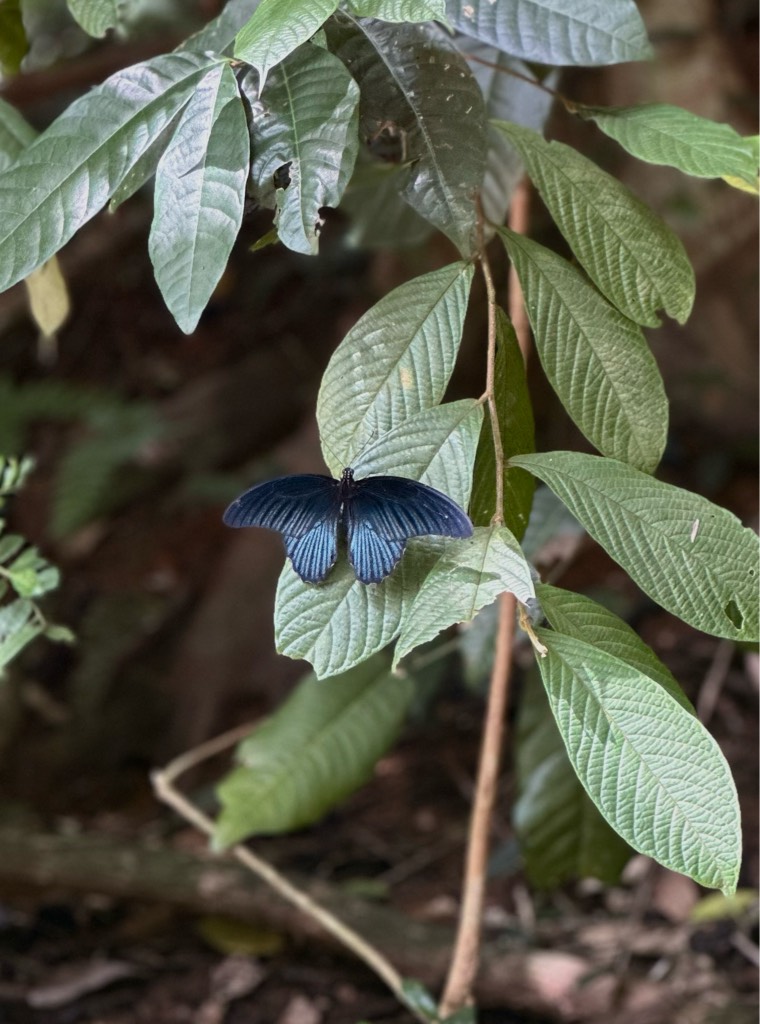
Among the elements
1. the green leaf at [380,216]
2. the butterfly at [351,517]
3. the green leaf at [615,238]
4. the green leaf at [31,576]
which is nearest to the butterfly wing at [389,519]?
the butterfly at [351,517]

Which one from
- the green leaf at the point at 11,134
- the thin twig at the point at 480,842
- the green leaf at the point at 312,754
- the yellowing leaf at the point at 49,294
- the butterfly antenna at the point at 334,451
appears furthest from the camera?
the green leaf at the point at 312,754

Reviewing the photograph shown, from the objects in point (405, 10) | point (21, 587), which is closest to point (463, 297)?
point (405, 10)

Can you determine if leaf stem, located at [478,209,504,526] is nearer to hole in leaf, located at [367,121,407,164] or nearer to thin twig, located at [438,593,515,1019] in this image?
hole in leaf, located at [367,121,407,164]

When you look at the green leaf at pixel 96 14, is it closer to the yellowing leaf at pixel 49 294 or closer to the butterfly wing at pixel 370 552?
the yellowing leaf at pixel 49 294

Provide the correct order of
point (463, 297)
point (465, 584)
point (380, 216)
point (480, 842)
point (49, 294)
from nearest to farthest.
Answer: point (465, 584)
point (463, 297)
point (49, 294)
point (480, 842)
point (380, 216)

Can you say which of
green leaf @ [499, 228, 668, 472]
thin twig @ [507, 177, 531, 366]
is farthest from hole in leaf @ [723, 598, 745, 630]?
thin twig @ [507, 177, 531, 366]

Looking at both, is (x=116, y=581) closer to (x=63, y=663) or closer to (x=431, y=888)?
(x=63, y=663)

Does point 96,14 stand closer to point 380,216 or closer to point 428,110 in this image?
point 428,110
